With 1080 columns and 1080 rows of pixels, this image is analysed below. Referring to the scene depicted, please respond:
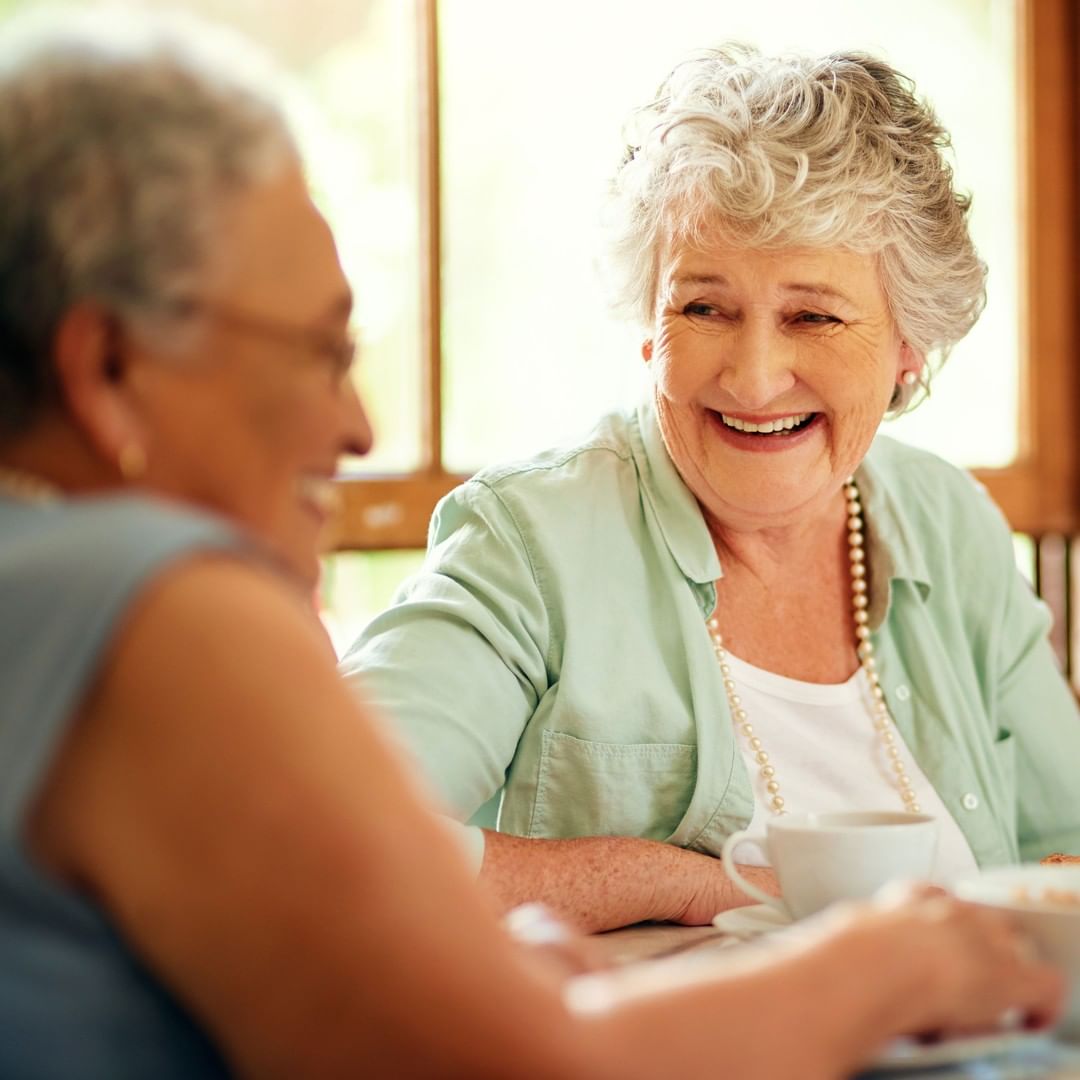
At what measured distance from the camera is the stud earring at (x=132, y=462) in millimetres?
811

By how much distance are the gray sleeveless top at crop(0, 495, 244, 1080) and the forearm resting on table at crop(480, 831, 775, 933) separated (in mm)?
736

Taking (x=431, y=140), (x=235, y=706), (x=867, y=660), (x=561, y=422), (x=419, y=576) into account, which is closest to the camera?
(x=235, y=706)

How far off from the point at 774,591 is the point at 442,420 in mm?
1764

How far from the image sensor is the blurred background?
11.5 feet

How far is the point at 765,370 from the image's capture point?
179 centimetres

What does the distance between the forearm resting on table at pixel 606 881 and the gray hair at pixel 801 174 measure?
70 cm

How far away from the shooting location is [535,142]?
12.0 feet

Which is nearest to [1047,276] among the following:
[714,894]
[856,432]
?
[856,432]

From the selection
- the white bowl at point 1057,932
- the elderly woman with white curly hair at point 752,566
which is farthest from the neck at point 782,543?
the white bowl at point 1057,932

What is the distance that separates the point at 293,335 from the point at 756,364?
Result: 1028 mm

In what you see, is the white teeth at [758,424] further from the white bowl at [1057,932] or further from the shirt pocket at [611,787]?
the white bowl at [1057,932]

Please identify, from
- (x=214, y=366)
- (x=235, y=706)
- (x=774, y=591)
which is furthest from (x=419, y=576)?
(x=235, y=706)

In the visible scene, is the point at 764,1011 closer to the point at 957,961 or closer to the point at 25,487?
the point at 957,961

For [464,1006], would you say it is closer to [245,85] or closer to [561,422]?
[245,85]
